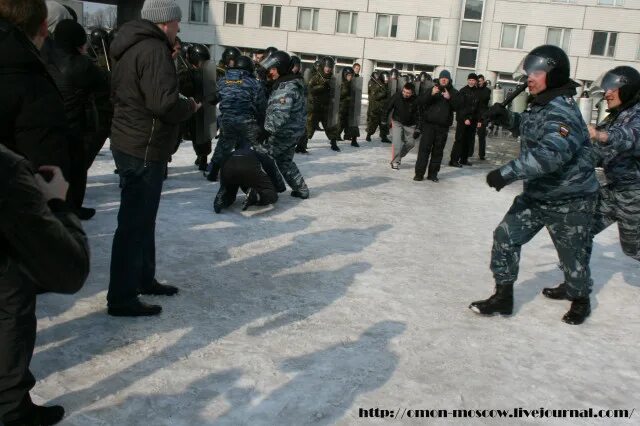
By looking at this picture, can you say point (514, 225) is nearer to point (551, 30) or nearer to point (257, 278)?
point (257, 278)

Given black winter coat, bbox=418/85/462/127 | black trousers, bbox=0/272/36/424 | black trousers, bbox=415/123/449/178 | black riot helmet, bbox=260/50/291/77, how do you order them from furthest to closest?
1. black trousers, bbox=415/123/449/178
2. black winter coat, bbox=418/85/462/127
3. black riot helmet, bbox=260/50/291/77
4. black trousers, bbox=0/272/36/424

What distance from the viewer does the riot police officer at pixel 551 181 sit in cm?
361

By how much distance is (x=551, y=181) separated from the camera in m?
3.80

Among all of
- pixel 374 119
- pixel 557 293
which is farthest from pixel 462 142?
pixel 557 293

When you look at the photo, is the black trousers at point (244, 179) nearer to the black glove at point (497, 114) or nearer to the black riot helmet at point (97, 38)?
the black glove at point (497, 114)

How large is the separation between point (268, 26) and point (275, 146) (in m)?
30.9

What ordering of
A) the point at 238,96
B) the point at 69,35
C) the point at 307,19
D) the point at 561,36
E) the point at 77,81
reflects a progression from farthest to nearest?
1. the point at 307,19
2. the point at 561,36
3. the point at 238,96
4. the point at 77,81
5. the point at 69,35

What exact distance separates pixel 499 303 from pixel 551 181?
0.97 metres

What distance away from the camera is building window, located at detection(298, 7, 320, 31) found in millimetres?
35281

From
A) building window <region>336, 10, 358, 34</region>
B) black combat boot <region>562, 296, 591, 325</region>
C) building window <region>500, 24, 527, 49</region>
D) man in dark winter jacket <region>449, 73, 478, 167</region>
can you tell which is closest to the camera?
black combat boot <region>562, 296, 591, 325</region>

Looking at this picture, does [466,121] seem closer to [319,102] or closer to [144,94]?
[319,102]

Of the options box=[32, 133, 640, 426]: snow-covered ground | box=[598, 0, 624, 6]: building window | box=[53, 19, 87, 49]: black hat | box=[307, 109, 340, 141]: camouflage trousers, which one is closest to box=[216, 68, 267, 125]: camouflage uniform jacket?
box=[32, 133, 640, 426]: snow-covered ground

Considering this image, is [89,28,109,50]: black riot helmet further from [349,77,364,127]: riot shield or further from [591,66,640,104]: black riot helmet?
[591,66,640,104]: black riot helmet

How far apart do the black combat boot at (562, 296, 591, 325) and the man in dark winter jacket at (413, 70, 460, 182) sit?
18.1 feet
